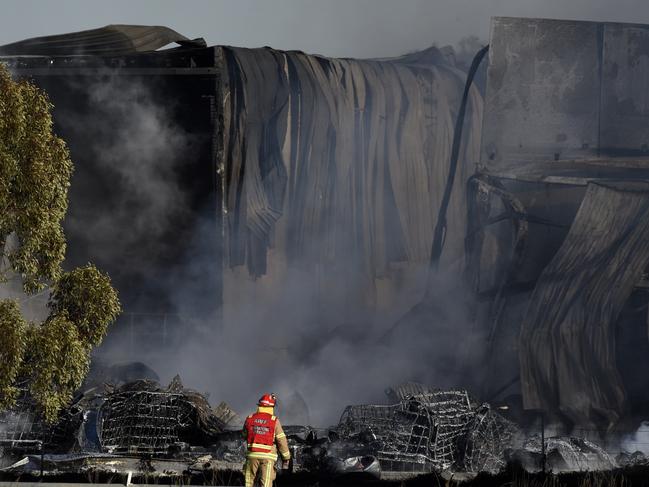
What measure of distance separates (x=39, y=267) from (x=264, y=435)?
99.0 inches

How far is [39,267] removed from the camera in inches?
364

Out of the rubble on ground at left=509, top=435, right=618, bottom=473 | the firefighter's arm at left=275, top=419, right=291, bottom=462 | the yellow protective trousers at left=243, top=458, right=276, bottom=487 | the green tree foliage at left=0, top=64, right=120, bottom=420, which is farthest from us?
the rubble on ground at left=509, top=435, right=618, bottom=473

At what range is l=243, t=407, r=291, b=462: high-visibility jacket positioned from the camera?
8.88m

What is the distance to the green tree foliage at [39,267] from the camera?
8.69 metres

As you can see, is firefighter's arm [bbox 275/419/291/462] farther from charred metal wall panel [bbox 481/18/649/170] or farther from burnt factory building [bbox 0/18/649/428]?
charred metal wall panel [bbox 481/18/649/170]

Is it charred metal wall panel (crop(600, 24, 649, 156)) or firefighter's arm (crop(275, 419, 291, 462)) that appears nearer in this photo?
firefighter's arm (crop(275, 419, 291, 462))

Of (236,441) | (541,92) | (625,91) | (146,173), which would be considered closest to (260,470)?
(236,441)

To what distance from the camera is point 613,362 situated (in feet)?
44.9

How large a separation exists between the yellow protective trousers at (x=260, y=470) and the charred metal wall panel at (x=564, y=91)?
7.52 meters

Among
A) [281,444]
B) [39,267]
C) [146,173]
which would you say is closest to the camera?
[281,444]

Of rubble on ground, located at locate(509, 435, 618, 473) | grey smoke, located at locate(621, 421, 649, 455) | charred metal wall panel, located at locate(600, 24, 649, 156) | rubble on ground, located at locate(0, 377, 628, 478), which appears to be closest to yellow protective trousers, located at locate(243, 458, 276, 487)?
rubble on ground, located at locate(0, 377, 628, 478)

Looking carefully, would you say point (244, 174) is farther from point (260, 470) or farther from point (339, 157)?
point (260, 470)

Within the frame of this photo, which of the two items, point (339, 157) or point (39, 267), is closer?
point (39, 267)

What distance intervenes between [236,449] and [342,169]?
5874 millimetres
